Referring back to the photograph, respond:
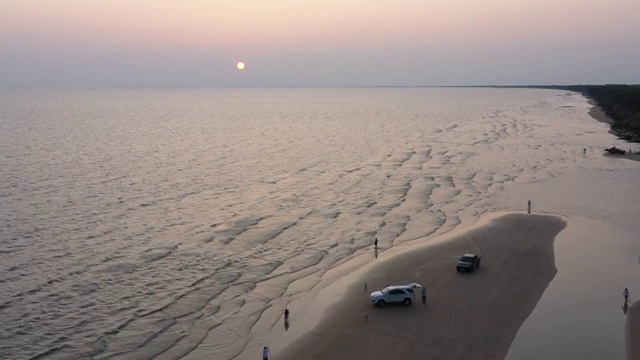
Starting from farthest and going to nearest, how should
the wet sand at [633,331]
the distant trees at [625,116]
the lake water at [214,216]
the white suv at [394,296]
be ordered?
1. the distant trees at [625,116]
2. the white suv at [394,296]
3. the lake water at [214,216]
4. the wet sand at [633,331]

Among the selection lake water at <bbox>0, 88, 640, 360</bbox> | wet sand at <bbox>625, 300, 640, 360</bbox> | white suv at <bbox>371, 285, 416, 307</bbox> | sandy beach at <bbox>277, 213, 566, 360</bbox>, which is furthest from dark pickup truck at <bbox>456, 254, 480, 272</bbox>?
wet sand at <bbox>625, 300, 640, 360</bbox>

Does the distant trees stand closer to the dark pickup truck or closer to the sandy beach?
the sandy beach

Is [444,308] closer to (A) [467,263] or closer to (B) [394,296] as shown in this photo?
(B) [394,296]

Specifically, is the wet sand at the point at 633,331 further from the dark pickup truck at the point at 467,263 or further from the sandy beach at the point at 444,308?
the dark pickup truck at the point at 467,263

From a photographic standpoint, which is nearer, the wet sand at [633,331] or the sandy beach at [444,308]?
the wet sand at [633,331]

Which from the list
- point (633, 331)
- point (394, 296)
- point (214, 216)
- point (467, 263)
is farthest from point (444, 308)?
point (214, 216)

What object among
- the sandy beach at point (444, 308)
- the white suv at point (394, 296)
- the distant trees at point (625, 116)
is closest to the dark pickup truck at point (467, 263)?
the sandy beach at point (444, 308)
